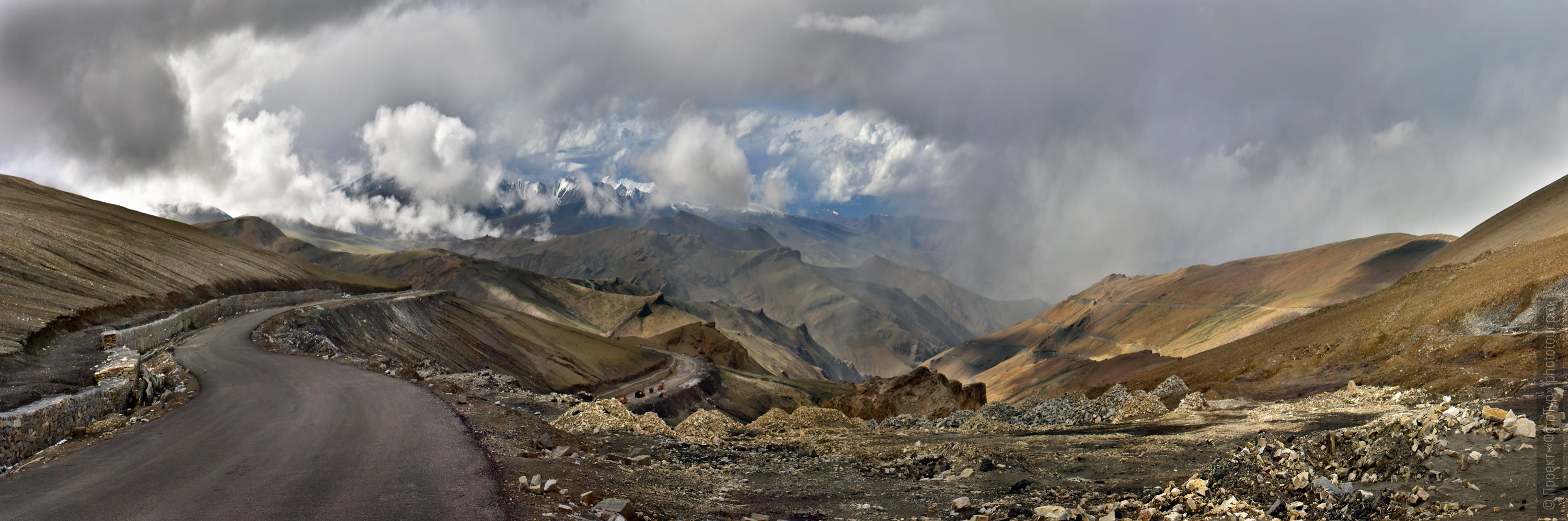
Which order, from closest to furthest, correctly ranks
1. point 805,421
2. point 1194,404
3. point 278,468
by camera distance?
1. point 278,468
2. point 805,421
3. point 1194,404

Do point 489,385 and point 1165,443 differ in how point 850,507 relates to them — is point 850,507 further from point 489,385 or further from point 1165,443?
point 489,385

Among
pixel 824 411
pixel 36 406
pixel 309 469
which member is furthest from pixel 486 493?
pixel 824 411

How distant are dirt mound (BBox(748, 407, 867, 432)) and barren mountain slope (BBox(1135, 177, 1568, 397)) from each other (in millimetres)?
24084

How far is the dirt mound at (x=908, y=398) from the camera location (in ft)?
213

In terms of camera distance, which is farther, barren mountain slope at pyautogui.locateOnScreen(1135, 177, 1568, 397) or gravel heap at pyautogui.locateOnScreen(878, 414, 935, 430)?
gravel heap at pyautogui.locateOnScreen(878, 414, 935, 430)

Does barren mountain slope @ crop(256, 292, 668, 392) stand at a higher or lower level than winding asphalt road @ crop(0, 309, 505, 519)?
higher

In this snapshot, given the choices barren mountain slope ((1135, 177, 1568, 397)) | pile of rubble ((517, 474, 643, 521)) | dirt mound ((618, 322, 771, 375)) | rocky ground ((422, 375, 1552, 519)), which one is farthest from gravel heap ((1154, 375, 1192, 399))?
dirt mound ((618, 322, 771, 375))

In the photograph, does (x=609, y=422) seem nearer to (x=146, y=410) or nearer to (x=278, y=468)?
(x=278, y=468)

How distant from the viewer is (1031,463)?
22.0 meters

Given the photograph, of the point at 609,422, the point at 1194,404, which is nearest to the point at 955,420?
the point at 1194,404

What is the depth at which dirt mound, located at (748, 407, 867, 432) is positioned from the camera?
99.0 ft

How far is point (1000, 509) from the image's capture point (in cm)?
1636

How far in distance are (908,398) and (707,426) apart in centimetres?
4093

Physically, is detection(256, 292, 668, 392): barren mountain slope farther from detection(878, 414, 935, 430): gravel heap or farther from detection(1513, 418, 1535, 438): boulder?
detection(1513, 418, 1535, 438): boulder
